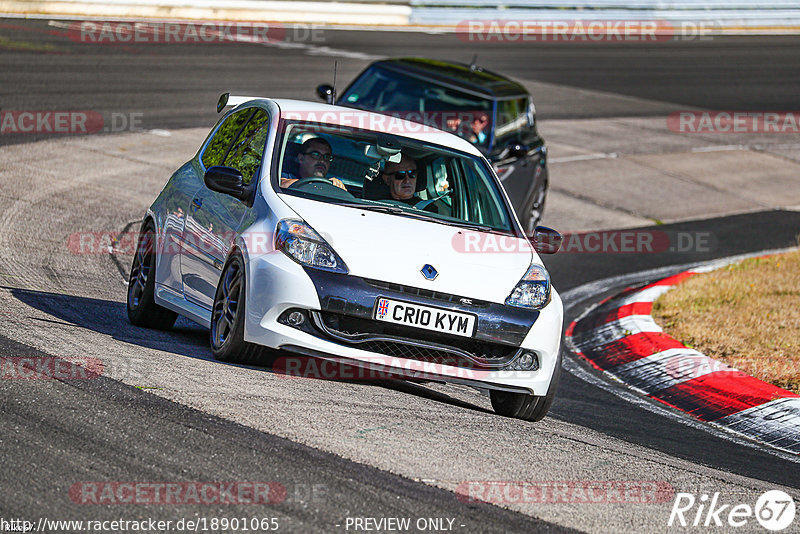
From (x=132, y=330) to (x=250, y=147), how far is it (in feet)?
4.45

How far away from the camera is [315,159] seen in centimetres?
736

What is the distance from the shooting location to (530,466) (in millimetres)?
5488

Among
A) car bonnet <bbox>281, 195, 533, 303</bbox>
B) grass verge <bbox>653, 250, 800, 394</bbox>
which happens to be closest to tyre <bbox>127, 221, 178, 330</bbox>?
car bonnet <bbox>281, 195, 533, 303</bbox>

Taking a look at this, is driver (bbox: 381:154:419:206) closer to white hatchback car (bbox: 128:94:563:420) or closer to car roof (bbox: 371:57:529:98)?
white hatchback car (bbox: 128:94:563:420)

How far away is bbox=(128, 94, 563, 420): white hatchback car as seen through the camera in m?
A: 6.32

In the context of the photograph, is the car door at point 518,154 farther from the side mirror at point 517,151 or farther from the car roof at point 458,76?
→ the car roof at point 458,76

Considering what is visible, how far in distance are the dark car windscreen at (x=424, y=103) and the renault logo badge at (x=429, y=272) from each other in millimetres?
6627

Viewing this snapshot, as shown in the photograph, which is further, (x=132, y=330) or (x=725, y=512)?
(x=132, y=330)

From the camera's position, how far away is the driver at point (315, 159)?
23.9 feet

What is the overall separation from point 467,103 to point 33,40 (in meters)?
11.2

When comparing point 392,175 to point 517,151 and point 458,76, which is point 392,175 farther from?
point 458,76

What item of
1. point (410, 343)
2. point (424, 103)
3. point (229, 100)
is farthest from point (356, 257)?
point (424, 103)

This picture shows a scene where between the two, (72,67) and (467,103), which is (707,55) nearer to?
(72,67)

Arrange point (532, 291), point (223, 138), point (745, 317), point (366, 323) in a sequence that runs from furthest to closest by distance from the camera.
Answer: point (745, 317), point (223, 138), point (532, 291), point (366, 323)
